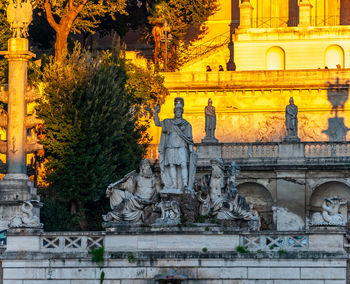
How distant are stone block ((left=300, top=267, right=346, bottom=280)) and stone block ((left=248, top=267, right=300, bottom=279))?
338 millimetres

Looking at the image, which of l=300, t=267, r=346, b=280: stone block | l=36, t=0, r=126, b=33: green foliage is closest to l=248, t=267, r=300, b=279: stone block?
l=300, t=267, r=346, b=280: stone block

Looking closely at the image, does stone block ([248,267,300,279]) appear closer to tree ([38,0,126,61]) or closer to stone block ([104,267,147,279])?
stone block ([104,267,147,279])

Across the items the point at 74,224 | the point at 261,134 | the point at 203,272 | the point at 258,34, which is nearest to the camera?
the point at 203,272

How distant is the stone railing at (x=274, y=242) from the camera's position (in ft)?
132

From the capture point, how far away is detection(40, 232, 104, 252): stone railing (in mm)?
41031

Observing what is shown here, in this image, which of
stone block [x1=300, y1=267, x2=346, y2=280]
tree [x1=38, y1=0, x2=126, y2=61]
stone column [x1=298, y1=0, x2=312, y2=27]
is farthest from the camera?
stone column [x1=298, y1=0, x2=312, y2=27]

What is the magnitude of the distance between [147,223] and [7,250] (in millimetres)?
4063

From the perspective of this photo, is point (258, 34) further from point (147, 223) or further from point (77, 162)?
point (147, 223)

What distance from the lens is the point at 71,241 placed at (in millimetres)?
41031

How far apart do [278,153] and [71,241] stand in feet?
57.7

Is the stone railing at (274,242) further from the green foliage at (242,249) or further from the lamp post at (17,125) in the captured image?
the lamp post at (17,125)

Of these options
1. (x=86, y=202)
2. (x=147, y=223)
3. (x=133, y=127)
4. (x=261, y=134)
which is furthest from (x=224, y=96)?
(x=147, y=223)

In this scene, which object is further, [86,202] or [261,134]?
[261,134]

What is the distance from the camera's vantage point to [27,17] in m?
52.2
